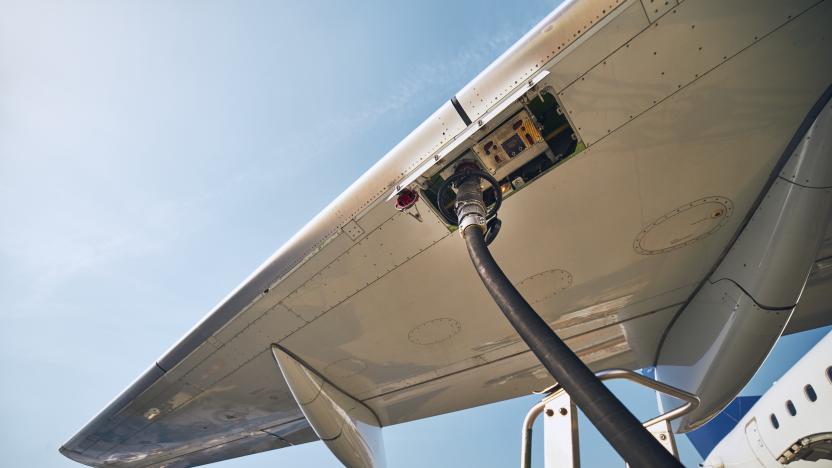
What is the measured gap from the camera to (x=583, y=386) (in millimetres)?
1131

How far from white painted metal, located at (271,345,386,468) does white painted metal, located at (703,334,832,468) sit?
27.4 ft

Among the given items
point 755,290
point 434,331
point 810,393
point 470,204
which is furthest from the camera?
point 810,393

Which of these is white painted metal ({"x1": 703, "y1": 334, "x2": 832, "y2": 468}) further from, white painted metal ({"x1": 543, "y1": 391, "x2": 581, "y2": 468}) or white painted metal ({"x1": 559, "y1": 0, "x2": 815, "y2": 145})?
white painted metal ({"x1": 543, "y1": 391, "x2": 581, "y2": 468})

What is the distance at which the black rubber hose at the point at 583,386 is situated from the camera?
0.92 metres

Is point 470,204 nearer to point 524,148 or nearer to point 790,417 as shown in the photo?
point 524,148

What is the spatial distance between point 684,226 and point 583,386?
2294 mm

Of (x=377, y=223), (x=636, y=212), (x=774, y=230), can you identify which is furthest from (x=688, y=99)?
(x=377, y=223)

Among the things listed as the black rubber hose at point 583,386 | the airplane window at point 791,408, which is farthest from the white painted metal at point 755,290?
the airplane window at point 791,408

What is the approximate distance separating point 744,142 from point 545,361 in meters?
2.21

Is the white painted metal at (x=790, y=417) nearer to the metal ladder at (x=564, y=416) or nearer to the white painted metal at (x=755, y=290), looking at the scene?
the white painted metal at (x=755, y=290)

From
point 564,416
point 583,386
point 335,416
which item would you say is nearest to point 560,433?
point 564,416

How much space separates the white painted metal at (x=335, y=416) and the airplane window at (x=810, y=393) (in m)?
8.50

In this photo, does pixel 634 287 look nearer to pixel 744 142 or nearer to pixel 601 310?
pixel 601 310

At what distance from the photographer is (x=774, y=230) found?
228 cm
